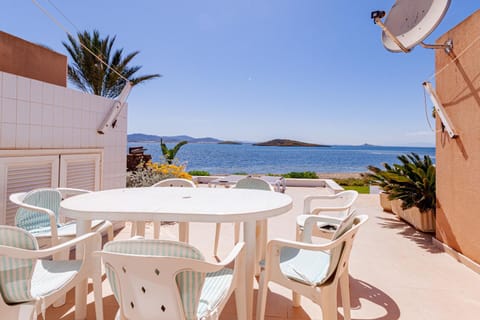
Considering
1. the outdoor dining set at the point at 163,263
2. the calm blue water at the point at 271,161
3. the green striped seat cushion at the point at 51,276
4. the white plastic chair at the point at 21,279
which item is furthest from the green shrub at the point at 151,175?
the calm blue water at the point at 271,161

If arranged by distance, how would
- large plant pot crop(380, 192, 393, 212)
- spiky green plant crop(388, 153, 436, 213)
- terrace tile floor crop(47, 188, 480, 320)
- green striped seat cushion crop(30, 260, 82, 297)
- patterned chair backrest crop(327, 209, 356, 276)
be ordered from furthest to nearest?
1. large plant pot crop(380, 192, 393, 212)
2. spiky green plant crop(388, 153, 436, 213)
3. terrace tile floor crop(47, 188, 480, 320)
4. patterned chair backrest crop(327, 209, 356, 276)
5. green striped seat cushion crop(30, 260, 82, 297)

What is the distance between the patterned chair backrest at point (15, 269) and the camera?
3.99ft

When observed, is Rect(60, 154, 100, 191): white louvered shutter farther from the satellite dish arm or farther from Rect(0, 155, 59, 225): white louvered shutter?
the satellite dish arm

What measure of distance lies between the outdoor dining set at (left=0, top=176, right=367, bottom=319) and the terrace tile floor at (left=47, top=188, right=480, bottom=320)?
0.86 feet

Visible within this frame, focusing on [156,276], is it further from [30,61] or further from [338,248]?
[30,61]

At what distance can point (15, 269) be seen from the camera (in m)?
1.24

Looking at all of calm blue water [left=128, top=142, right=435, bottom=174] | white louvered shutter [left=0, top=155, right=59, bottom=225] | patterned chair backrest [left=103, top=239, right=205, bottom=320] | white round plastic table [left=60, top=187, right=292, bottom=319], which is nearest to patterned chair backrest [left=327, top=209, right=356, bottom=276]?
white round plastic table [left=60, top=187, right=292, bottom=319]

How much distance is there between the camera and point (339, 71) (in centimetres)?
1302

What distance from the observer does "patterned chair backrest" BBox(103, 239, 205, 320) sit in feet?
3.46

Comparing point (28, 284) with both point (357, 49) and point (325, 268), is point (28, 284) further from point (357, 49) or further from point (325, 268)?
point (357, 49)

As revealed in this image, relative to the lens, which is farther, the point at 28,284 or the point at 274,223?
the point at 274,223

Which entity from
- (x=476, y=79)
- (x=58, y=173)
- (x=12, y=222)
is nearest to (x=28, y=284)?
(x=12, y=222)

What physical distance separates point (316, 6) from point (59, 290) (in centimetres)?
814

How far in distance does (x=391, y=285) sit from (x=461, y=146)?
2007 millimetres
